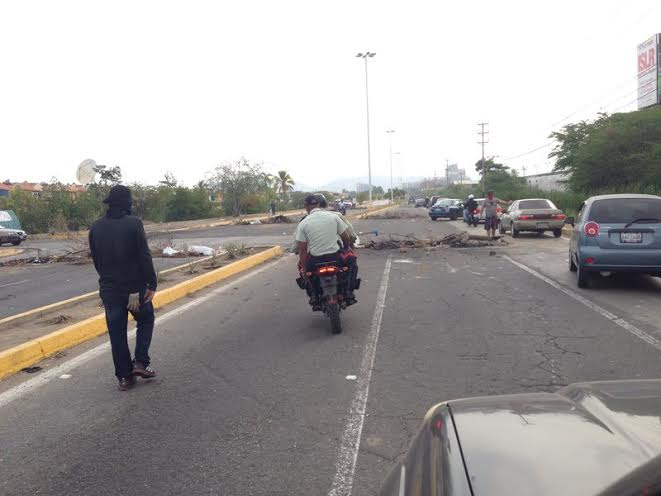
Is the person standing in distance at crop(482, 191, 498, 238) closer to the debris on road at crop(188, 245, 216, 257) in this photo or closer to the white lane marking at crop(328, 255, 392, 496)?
the debris on road at crop(188, 245, 216, 257)

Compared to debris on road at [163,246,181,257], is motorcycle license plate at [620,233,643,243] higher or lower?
higher

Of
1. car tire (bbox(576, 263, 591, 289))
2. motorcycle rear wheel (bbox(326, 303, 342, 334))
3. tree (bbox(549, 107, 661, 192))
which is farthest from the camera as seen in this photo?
tree (bbox(549, 107, 661, 192))

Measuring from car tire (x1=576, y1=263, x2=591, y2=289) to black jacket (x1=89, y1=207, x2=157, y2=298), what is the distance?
747 cm

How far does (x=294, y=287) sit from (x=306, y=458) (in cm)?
772

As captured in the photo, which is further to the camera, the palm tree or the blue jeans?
the palm tree

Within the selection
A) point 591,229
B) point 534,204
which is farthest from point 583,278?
point 534,204

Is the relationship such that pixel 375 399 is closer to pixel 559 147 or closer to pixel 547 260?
pixel 547 260

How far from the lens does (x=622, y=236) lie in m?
9.45

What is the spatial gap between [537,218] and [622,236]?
12.4 m

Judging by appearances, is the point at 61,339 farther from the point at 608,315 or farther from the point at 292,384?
the point at 608,315

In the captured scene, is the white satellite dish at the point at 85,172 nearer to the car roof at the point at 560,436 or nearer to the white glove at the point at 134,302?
the white glove at the point at 134,302

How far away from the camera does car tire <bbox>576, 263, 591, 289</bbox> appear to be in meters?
9.90

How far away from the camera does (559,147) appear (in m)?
39.0

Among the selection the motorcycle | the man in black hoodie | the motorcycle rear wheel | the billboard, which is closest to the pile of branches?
the motorcycle
